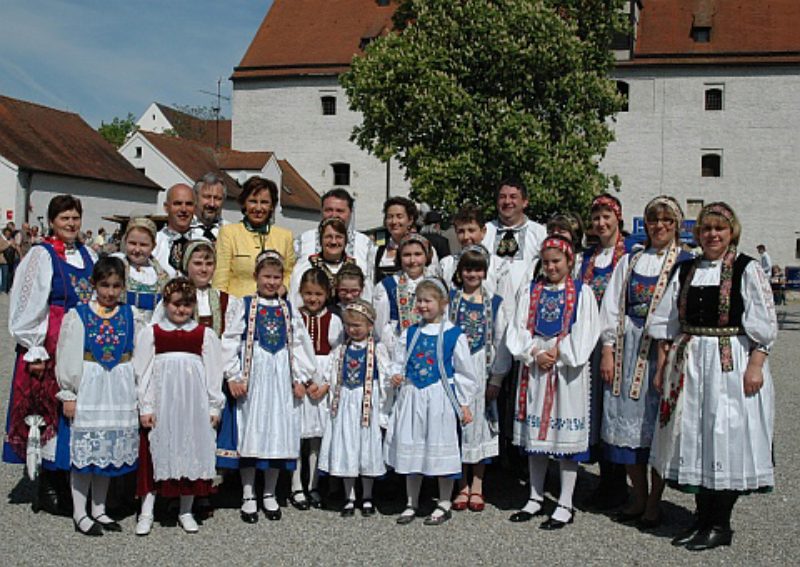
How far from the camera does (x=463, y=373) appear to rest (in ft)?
19.3

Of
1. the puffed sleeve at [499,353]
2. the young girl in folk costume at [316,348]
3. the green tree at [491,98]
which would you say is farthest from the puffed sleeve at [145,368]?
the green tree at [491,98]

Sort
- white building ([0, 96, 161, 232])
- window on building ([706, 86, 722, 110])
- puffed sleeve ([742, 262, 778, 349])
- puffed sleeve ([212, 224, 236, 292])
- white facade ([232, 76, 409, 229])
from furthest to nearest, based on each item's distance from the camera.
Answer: white facade ([232, 76, 409, 229]) < window on building ([706, 86, 722, 110]) < white building ([0, 96, 161, 232]) < puffed sleeve ([212, 224, 236, 292]) < puffed sleeve ([742, 262, 778, 349])

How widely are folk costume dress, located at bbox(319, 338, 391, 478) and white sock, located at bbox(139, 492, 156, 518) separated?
1127 millimetres

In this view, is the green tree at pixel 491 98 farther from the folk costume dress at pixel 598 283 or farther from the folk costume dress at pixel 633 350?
the folk costume dress at pixel 633 350

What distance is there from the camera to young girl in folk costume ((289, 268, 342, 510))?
606 centimetres

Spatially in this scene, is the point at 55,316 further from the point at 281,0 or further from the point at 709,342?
the point at 281,0

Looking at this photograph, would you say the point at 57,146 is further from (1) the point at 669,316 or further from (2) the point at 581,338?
(1) the point at 669,316

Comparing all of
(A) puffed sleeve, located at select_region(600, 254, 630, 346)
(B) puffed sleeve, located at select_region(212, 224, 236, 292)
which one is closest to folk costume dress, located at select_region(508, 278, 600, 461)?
(A) puffed sleeve, located at select_region(600, 254, 630, 346)

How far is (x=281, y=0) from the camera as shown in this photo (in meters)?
47.6

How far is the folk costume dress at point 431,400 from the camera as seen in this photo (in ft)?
19.0

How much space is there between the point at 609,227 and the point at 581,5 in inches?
820

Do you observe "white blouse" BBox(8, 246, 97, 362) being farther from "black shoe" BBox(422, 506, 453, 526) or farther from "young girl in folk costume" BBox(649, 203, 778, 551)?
"young girl in folk costume" BBox(649, 203, 778, 551)

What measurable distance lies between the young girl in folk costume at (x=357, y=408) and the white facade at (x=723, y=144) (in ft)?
114

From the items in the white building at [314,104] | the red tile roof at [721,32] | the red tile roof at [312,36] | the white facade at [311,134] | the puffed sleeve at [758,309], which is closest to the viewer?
the puffed sleeve at [758,309]
